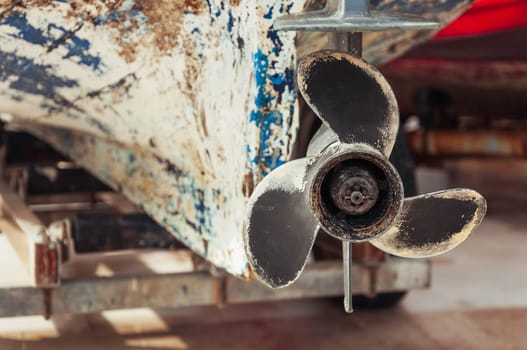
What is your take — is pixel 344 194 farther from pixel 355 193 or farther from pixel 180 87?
pixel 180 87

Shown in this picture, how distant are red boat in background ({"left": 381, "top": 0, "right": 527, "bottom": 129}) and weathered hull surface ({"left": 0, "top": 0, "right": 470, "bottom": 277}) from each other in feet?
4.96

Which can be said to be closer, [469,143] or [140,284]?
[140,284]

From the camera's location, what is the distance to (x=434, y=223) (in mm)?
2107

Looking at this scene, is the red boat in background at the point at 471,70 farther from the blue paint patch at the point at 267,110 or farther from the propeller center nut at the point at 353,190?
the propeller center nut at the point at 353,190

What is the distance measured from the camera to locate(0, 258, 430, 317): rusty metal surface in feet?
8.14

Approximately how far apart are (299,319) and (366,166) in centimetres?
133

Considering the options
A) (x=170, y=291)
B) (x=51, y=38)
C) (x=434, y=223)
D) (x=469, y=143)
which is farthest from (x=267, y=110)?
(x=469, y=143)

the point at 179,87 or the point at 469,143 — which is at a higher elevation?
the point at 179,87

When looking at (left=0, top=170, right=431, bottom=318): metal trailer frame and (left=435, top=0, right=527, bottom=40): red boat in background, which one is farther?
(left=435, top=0, right=527, bottom=40): red boat in background

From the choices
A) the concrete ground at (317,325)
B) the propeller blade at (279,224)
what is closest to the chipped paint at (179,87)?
the propeller blade at (279,224)

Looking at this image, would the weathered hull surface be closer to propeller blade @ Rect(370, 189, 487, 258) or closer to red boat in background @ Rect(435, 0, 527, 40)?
propeller blade @ Rect(370, 189, 487, 258)

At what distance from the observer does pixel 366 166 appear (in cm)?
191

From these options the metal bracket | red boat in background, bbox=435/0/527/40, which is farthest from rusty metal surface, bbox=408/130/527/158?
the metal bracket

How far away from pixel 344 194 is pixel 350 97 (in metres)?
0.26
